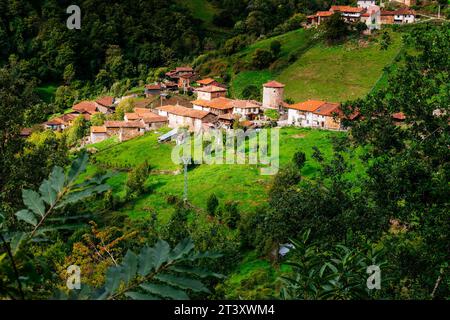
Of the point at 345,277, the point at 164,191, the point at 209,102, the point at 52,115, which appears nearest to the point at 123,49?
the point at 52,115

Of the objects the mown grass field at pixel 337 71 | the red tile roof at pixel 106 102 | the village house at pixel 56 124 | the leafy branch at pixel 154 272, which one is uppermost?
the leafy branch at pixel 154 272

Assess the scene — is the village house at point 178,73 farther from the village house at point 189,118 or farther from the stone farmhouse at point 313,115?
the stone farmhouse at point 313,115

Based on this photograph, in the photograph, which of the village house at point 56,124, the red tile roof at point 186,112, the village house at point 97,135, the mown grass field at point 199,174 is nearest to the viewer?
the mown grass field at point 199,174

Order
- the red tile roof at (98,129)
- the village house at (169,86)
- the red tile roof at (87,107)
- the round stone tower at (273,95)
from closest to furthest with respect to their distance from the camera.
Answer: the red tile roof at (98,129), the round stone tower at (273,95), the red tile roof at (87,107), the village house at (169,86)

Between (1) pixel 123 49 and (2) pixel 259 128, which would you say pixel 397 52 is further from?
(1) pixel 123 49

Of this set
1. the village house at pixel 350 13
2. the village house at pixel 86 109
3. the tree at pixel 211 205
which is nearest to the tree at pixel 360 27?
the village house at pixel 350 13

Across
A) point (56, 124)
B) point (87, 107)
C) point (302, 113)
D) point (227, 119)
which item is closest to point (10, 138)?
point (227, 119)

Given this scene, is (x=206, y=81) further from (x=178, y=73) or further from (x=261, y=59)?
(x=178, y=73)
